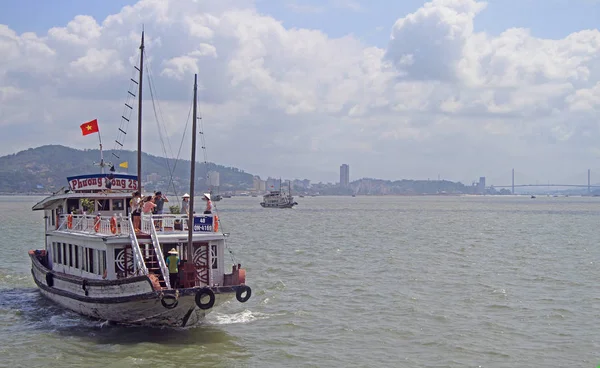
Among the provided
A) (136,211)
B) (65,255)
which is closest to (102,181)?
(65,255)

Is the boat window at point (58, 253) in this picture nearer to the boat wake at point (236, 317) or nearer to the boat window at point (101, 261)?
the boat window at point (101, 261)

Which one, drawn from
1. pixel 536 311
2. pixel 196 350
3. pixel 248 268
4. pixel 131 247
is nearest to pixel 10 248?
pixel 248 268

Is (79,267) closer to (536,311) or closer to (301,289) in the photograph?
(301,289)

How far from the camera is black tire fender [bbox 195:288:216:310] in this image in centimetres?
2350

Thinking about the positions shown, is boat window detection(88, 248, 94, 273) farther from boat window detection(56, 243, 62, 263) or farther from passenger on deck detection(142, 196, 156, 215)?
boat window detection(56, 243, 62, 263)

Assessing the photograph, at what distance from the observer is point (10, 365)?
71.0 feet

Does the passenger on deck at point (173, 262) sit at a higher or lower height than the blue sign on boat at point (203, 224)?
lower

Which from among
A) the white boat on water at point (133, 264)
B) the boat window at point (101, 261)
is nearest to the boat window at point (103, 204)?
the white boat on water at point (133, 264)

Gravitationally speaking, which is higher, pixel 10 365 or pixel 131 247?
pixel 131 247

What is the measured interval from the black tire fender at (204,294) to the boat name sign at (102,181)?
25.6ft

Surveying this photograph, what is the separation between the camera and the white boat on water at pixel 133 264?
78.1ft

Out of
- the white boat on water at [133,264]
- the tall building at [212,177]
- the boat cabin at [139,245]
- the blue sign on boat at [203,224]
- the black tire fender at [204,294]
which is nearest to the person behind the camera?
the black tire fender at [204,294]

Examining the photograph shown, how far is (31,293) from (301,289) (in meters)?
12.2

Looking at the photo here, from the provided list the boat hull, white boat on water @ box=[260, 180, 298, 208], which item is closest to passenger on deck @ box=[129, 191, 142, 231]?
the boat hull
